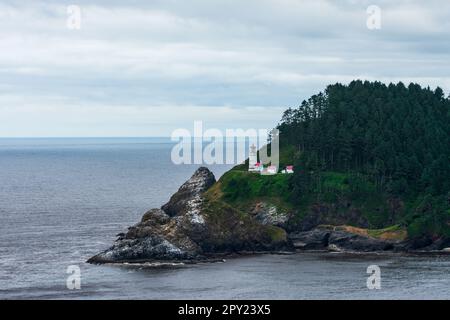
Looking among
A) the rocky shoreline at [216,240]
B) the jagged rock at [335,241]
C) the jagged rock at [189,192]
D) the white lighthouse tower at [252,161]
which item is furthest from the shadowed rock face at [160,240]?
the white lighthouse tower at [252,161]

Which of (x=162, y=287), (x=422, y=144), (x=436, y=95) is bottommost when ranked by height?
(x=162, y=287)

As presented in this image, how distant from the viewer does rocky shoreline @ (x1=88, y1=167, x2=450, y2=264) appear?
394 feet

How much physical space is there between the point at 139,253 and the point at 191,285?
1928 cm

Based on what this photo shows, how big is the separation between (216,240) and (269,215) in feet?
61.7

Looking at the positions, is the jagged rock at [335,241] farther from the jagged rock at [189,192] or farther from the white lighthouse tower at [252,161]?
the white lighthouse tower at [252,161]

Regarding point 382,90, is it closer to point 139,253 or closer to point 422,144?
point 422,144

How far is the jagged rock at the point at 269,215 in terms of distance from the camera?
140 metres

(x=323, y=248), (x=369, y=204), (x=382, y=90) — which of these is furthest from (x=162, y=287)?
(x=382, y=90)

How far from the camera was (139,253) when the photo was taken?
393ft

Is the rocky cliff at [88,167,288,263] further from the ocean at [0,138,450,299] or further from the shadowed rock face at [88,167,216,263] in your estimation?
the ocean at [0,138,450,299]

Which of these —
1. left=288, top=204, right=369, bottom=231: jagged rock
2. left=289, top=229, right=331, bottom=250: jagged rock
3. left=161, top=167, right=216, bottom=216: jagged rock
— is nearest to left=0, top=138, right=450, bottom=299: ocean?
left=289, top=229, right=331, bottom=250: jagged rock

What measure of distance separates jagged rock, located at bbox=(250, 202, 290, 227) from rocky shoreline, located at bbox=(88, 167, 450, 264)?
3358mm

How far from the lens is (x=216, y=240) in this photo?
414 ft

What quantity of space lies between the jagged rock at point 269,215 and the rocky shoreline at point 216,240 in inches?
132
